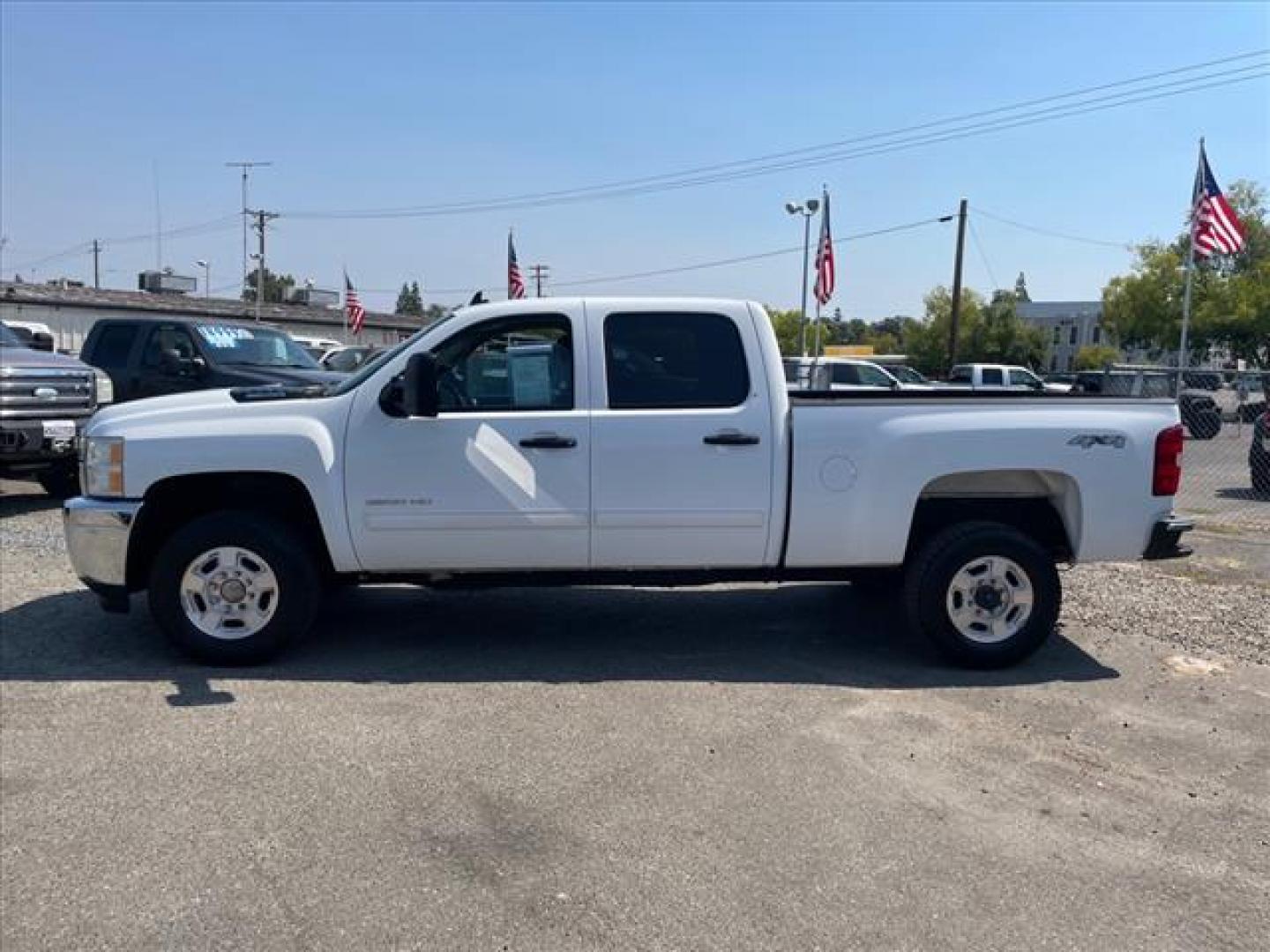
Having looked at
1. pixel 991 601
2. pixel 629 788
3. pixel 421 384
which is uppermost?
pixel 421 384

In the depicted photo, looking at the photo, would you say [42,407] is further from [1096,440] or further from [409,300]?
[409,300]

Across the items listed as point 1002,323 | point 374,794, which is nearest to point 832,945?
point 374,794

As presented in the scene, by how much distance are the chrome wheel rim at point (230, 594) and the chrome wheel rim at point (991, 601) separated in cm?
370

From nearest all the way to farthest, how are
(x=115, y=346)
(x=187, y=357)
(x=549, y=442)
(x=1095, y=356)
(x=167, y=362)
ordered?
(x=549, y=442) < (x=167, y=362) < (x=187, y=357) < (x=115, y=346) < (x=1095, y=356)

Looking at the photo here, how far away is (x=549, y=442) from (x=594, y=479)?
0.31 meters

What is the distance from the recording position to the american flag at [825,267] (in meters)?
32.0

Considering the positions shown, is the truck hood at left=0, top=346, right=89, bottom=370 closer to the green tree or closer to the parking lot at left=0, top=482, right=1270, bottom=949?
the parking lot at left=0, top=482, right=1270, bottom=949

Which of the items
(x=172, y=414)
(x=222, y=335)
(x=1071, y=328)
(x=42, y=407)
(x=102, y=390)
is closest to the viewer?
(x=172, y=414)

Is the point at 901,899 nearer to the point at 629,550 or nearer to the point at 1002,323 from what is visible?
the point at 629,550

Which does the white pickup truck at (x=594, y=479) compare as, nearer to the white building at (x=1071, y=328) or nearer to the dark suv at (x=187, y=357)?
the dark suv at (x=187, y=357)

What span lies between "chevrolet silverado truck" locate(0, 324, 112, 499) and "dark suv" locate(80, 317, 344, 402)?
53.9 inches

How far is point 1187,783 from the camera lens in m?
4.24

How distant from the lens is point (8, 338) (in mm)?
11305

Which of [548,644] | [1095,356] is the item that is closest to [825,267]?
[548,644]
